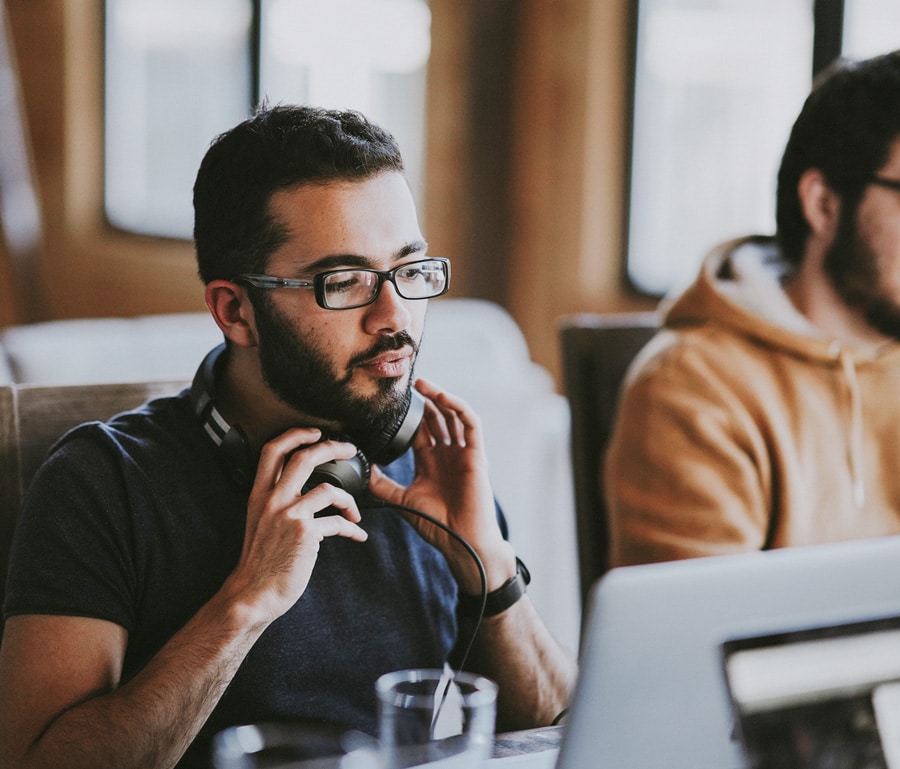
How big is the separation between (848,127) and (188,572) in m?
1.24

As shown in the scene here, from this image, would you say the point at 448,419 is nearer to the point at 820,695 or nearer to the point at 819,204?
the point at 820,695

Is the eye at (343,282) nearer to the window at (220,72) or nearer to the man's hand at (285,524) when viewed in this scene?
the man's hand at (285,524)

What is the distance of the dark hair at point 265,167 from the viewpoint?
1.17m

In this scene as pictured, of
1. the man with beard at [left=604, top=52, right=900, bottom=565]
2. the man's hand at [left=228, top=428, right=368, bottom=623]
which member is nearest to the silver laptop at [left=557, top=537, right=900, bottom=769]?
the man's hand at [left=228, top=428, right=368, bottom=623]

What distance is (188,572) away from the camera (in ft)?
3.71

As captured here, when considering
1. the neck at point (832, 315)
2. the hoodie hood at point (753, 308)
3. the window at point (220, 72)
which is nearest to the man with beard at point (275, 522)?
the hoodie hood at point (753, 308)

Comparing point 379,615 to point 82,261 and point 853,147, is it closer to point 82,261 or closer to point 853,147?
point 853,147

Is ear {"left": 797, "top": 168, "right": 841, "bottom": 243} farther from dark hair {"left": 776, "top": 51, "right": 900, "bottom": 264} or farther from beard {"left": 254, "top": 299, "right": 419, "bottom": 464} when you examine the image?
beard {"left": 254, "top": 299, "right": 419, "bottom": 464}

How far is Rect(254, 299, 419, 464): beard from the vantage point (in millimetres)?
1189

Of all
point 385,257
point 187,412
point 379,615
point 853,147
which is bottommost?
point 379,615

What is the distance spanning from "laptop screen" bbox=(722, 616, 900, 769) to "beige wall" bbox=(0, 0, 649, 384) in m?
3.74

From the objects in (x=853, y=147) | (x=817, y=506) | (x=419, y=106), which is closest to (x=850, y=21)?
(x=419, y=106)

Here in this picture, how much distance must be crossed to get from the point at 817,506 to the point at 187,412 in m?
1.00

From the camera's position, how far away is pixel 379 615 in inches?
48.8
